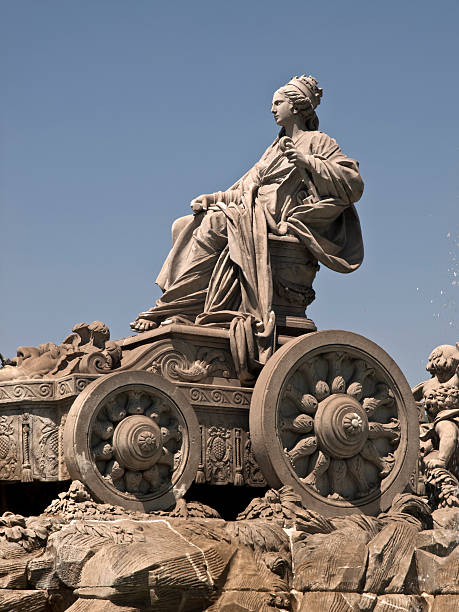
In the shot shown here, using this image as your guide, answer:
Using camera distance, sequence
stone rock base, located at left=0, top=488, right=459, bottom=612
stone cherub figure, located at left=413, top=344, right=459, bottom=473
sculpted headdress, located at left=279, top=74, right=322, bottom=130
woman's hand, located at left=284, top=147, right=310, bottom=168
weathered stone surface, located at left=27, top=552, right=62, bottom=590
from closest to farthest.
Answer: stone rock base, located at left=0, top=488, right=459, bottom=612, weathered stone surface, located at left=27, top=552, right=62, bottom=590, woman's hand, located at left=284, top=147, right=310, bottom=168, stone cherub figure, located at left=413, top=344, right=459, bottom=473, sculpted headdress, located at left=279, top=74, right=322, bottom=130

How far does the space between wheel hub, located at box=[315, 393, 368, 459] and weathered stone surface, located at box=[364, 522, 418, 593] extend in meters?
1.16

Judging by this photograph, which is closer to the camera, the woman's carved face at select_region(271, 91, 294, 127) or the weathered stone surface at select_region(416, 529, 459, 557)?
the weathered stone surface at select_region(416, 529, 459, 557)

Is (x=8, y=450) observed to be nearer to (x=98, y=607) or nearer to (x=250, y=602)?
(x=98, y=607)

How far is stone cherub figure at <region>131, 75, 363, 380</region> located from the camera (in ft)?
47.6

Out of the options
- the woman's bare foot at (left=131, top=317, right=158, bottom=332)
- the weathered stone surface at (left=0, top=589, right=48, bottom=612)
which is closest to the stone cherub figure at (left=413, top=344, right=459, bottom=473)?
the woman's bare foot at (left=131, top=317, right=158, bottom=332)

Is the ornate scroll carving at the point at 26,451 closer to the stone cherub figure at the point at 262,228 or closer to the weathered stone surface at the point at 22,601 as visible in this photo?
the weathered stone surface at the point at 22,601

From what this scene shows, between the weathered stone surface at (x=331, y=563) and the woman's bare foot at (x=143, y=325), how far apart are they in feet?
10.7

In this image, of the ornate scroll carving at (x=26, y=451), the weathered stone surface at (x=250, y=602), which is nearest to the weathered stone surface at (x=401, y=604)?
the weathered stone surface at (x=250, y=602)

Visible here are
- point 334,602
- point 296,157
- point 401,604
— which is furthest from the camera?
point 296,157

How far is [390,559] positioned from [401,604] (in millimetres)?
425

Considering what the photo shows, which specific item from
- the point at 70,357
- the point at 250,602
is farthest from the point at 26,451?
the point at 250,602

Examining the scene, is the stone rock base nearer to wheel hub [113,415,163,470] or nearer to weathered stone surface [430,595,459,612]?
weathered stone surface [430,595,459,612]

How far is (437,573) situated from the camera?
41.5 feet

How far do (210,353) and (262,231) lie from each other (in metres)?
1.51
